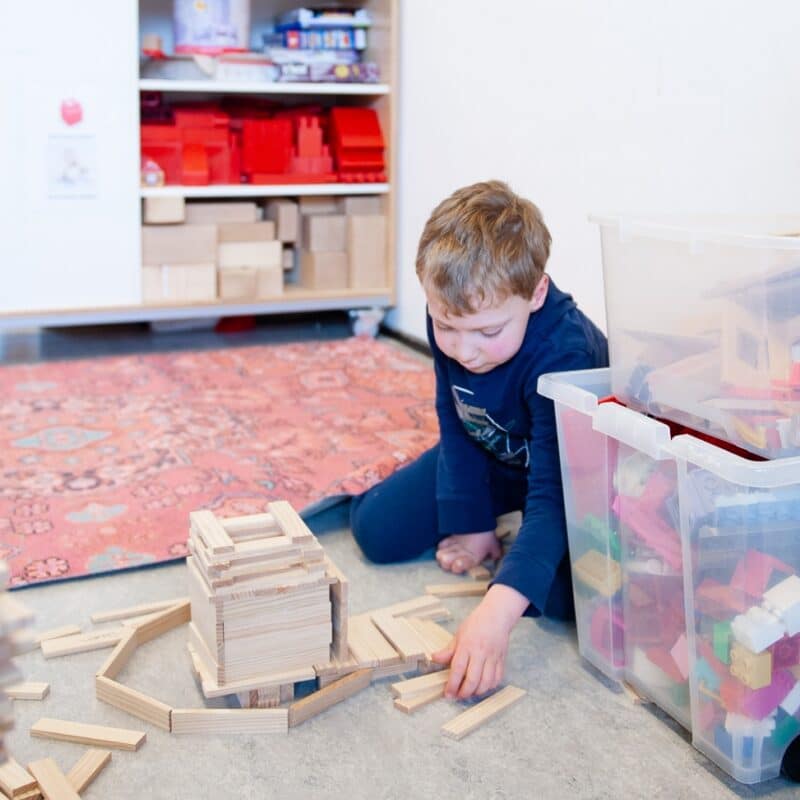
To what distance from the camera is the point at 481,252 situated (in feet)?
3.72

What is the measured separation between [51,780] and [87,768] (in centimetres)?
4

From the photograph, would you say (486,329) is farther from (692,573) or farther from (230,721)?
(230,721)

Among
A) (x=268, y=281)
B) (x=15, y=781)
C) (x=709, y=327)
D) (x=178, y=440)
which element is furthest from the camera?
(x=268, y=281)

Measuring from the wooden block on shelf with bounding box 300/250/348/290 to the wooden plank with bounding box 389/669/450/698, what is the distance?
171 cm

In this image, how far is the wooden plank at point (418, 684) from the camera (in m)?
1.11

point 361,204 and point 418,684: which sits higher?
point 361,204

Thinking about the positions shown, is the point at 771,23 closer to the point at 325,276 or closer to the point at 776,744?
the point at 776,744

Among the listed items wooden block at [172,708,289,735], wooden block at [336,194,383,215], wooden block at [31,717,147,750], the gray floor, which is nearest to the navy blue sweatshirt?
the gray floor

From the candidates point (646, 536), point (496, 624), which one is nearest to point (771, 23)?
point (646, 536)

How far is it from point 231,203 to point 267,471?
1.11 m

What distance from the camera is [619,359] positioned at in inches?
45.2

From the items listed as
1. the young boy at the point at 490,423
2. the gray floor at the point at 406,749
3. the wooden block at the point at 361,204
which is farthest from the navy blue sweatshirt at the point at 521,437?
the wooden block at the point at 361,204

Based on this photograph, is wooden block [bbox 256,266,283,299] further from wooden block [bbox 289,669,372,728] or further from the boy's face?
wooden block [bbox 289,669,372,728]

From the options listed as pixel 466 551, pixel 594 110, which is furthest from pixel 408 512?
pixel 594 110
